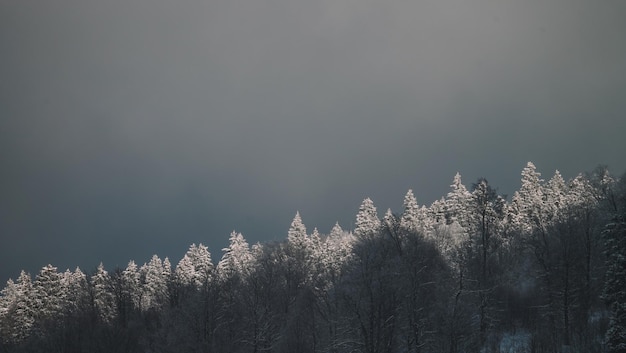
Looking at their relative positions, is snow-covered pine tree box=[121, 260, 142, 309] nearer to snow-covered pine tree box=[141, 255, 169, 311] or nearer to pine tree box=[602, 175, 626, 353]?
snow-covered pine tree box=[141, 255, 169, 311]

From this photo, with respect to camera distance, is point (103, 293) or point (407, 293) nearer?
point (407, 293)

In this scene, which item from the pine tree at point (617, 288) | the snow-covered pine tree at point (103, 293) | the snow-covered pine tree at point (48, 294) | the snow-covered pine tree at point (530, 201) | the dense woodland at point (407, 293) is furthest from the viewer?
the snow-covered pine tree at point (103, 293)

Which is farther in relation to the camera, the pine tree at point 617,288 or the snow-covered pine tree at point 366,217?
the snow-covered pine tree at point 366,217

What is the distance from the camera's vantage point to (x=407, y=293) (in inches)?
2082

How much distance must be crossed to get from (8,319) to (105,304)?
16.1 m

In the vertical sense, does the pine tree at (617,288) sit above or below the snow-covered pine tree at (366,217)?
below

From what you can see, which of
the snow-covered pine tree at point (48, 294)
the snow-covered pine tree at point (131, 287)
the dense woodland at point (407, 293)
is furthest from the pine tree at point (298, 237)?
the snow-covered pine tree at point (48, 294)

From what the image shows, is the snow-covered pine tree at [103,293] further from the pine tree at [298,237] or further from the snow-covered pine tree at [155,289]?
the pine tree at [298,237]

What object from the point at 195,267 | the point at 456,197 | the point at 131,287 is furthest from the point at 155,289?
the point at 456,197

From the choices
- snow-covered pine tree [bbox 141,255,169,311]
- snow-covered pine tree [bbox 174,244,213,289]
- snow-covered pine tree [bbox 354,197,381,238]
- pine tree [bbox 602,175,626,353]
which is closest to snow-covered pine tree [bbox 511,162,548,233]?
snow-covered pine tree [bbox 354,197,381,238]

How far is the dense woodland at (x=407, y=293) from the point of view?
51.2 m

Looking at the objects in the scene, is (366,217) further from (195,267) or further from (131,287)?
(131,287)

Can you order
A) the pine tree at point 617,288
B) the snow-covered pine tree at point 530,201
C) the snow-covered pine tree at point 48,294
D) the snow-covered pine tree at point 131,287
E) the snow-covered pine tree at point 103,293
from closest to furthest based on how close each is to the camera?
the pine tree at point 617,288 → the snow-covered pine tree at point 530,201 → the snow-covered pine tree at point 48,294 → the snow-covered pine tree at point 103,293 → the snow-covered pine tree at point 131,287

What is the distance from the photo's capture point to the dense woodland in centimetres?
5119
